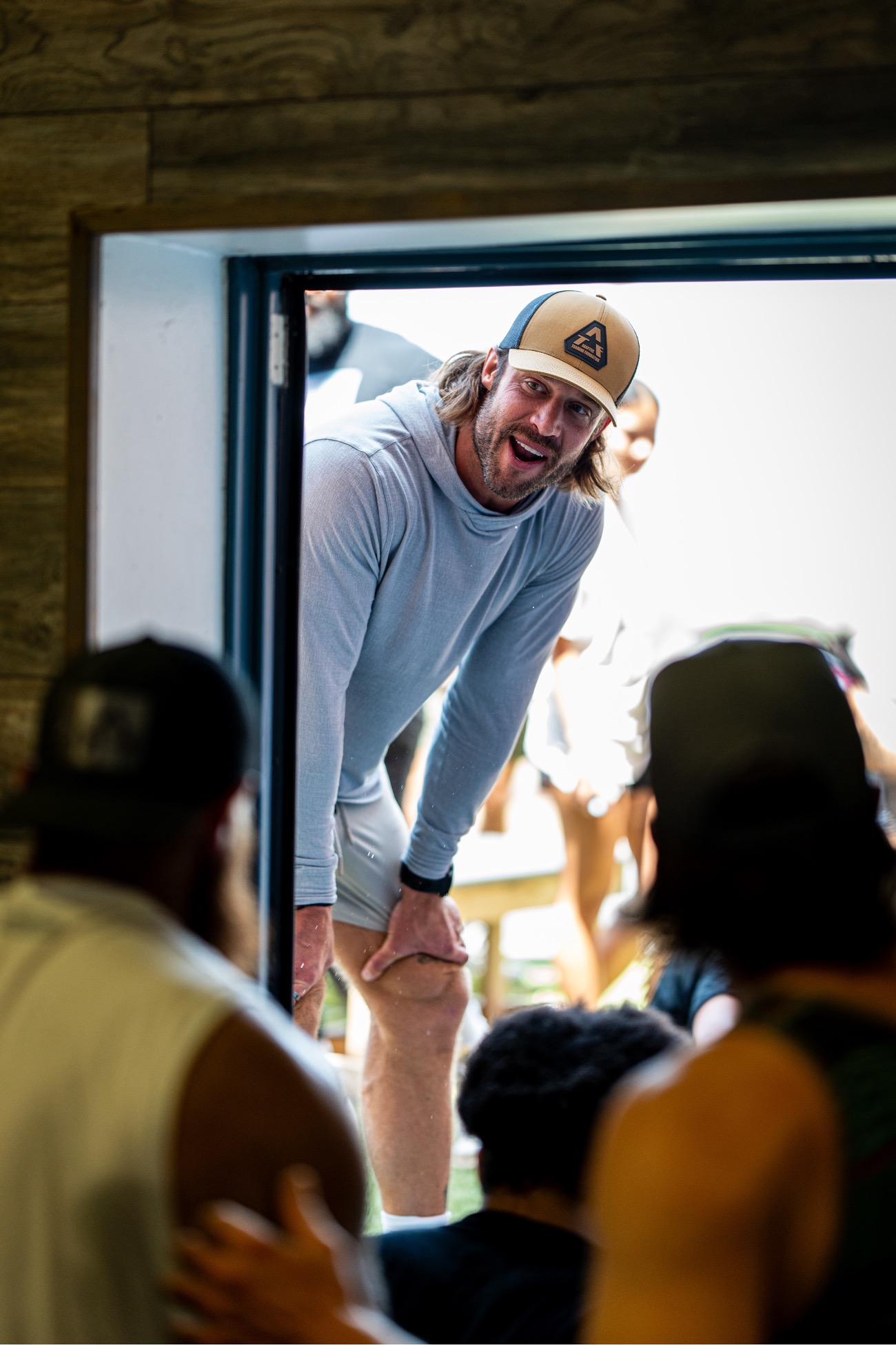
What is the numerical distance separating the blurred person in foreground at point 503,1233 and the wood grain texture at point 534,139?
110 centimetres

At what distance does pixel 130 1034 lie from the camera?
0.97 metres

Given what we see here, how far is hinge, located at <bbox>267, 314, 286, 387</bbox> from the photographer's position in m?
2.07

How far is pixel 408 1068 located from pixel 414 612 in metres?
1.10

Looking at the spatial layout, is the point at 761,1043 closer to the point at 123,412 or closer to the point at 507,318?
the point at 123,412

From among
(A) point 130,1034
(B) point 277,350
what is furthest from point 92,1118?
(B) point 277,350

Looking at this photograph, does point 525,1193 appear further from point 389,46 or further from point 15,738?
point 389,46

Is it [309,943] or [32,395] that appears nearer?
[32,395]

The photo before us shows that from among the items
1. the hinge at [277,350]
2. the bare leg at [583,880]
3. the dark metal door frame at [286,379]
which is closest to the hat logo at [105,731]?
the dark metal door frame at [286,379]

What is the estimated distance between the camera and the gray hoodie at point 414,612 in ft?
7.95

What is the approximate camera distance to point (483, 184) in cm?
164

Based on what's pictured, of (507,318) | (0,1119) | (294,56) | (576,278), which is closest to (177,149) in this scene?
(294,56)

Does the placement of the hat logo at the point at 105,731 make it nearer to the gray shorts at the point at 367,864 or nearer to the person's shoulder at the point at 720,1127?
the person's shoulder at the point at 720,1127

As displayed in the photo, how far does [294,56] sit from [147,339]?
45 centimetres

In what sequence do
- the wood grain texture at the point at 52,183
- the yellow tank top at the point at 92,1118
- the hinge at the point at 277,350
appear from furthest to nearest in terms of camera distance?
1. the hinge at the point at 277,350
2. the wood grain texture at the point at 52,183
3. the yellow tank top at the point at 92,1118
